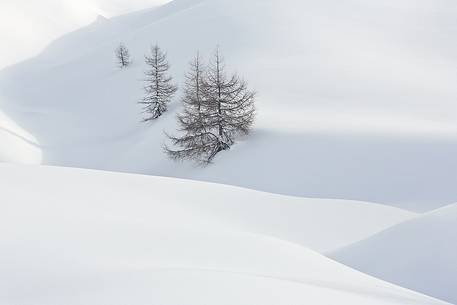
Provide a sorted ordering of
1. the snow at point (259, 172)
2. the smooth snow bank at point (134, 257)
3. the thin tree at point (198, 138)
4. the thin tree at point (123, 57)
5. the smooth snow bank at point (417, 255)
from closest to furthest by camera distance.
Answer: the smooth snow bank at point (134, 257)
the snow at point (259, 172)
the smooth snow bank at point (417, 255)
the thin tree at point (198, 138)
the thin tree at point (123, 57)

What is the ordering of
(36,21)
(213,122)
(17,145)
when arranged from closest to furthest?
(213,122)
(17,145)
(36,21)

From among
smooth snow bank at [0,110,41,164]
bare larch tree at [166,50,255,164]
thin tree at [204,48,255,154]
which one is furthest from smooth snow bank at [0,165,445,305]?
smooth snow bank at [0,110,41,164]

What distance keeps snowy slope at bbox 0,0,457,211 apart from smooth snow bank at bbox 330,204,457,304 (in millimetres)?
9480

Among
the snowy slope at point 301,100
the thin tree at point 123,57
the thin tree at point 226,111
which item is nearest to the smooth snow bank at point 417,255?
the snowy slope at point 301,100

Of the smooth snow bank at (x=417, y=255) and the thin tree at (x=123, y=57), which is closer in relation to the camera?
the smooth snow bank at (x=417, y=255)

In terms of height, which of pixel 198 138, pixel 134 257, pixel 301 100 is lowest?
pixel 134 257

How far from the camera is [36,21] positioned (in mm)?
79125

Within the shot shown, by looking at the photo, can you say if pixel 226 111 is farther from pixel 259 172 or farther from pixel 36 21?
pixel 36 21

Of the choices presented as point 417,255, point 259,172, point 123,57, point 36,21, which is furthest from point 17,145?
point 36,21

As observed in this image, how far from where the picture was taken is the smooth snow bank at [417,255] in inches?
249

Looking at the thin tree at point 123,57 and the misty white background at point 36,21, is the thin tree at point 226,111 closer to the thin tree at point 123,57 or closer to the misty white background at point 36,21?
the thin tree at point 123,57

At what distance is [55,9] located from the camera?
84.1 meters

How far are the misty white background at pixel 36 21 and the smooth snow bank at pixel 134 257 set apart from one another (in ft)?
200

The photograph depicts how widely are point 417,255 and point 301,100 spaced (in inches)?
884
